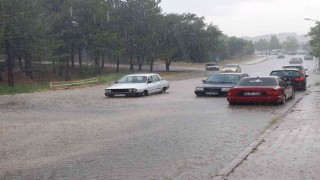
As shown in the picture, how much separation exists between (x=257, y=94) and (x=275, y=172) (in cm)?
1126

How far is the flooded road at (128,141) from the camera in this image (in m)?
7.47

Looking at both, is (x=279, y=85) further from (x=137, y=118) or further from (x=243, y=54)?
(x=243, y=54)

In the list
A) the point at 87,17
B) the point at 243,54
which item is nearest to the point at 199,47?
the point at 87,17

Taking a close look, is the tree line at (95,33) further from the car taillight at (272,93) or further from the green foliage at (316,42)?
the car taillight at (272,93)

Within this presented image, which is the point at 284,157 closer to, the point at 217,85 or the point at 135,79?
the point at 217,85

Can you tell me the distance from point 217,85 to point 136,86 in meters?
4.39

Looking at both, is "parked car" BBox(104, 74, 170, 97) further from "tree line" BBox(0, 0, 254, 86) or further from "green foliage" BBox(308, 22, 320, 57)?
"green foliage" BBox(308, 22, 320, 57)

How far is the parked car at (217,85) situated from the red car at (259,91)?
159 inches

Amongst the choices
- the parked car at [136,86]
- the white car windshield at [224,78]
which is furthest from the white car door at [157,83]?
the white car windshield at [224,78]

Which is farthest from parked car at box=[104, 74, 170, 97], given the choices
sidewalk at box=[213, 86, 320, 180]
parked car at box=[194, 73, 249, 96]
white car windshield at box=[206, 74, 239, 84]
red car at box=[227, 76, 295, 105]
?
sidewalk at box=[213, 86, 320, 180]

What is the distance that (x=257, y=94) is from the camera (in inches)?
706

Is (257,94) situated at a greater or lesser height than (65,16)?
lesser

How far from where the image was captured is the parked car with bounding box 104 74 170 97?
24.1m

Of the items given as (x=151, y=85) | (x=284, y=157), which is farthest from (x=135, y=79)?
(x=284, y=157)
